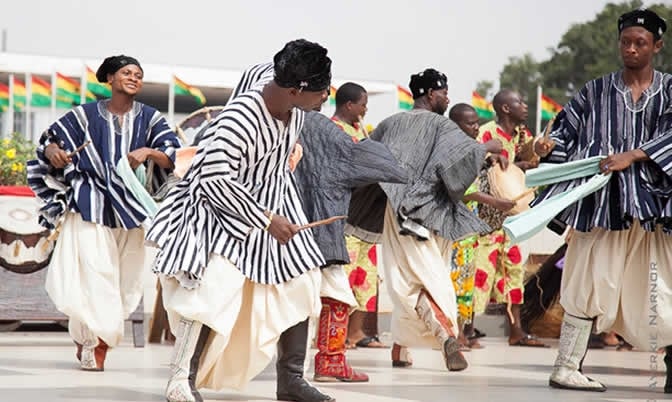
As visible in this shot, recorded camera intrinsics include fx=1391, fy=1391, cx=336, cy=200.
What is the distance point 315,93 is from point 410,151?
3.07 meters

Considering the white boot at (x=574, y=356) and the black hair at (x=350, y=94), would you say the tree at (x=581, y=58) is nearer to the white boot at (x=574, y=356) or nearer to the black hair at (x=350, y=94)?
the black hair at (x=350, y=94)

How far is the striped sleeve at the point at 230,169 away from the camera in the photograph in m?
6.27

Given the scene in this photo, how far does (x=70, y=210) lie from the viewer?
29.3ft

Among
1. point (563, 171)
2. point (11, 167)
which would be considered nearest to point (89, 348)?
point (563, 171)

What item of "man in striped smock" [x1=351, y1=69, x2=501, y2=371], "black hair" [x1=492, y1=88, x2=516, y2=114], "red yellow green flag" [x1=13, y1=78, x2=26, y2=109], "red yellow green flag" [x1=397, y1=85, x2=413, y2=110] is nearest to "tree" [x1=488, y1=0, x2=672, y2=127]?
"red yellow green flag" [x1=13, y1=78, x2=26, y2=109]

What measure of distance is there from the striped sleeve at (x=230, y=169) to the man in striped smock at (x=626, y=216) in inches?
87.8

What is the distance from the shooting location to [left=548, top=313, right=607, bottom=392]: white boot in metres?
7.86

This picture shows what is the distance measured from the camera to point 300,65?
623 cm

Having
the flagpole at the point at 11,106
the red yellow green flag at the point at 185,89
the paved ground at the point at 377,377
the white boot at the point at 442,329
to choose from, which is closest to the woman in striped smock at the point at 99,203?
the paved ground at the point at 377,377

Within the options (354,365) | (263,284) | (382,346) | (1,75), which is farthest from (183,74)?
(263,284)

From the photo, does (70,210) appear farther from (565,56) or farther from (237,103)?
(565,56)

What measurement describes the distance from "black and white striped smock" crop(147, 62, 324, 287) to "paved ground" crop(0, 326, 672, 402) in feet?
3.02

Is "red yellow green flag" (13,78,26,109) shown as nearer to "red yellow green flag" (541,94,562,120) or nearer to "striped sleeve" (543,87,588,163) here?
"red yellow green flag" (541,94,562,120)

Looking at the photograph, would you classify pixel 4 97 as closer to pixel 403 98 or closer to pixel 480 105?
pixel 403 98
